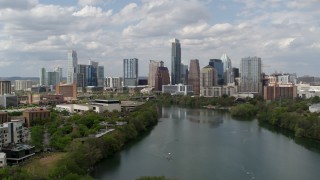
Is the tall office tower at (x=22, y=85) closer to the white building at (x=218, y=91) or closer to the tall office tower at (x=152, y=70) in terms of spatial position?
the tall office tower at (x=152, y=70)

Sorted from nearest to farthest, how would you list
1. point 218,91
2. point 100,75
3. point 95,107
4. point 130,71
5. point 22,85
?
point 95,107 < point 218,91 < point 22,85 < point 130,71 < point 100,75

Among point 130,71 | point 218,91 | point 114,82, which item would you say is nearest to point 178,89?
point 218,91

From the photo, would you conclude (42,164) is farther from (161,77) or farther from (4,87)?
(161,77)

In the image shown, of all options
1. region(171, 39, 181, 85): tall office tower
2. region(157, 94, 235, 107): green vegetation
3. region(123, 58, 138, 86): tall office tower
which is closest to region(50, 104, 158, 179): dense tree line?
region(157, 94, 235, 107): green vegetation

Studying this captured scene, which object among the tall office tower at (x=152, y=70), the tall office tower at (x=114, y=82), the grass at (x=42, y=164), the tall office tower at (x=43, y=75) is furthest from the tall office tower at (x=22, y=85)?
the grass at (x=42, y=164)

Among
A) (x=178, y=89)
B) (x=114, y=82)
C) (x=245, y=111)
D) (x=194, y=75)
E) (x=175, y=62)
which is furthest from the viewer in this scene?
(x=114, y=82)

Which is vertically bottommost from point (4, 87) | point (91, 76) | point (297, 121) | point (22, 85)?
point (297, 121)
